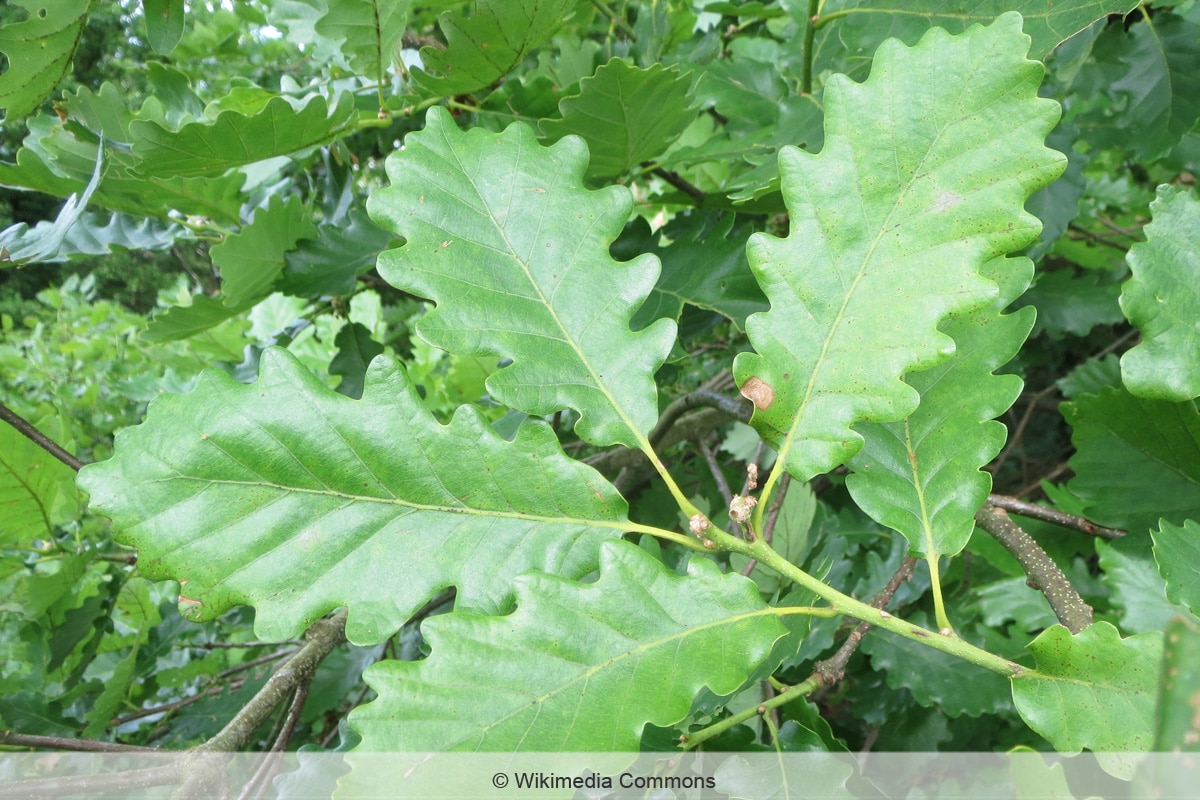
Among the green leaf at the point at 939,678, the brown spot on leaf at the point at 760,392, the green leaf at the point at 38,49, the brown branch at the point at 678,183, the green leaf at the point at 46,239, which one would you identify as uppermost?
the green leaf at the point at 38,49

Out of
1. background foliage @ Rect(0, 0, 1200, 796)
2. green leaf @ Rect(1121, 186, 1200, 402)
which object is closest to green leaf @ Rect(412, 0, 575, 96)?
background foliage @ Rect(0, 0, 1200, 796)

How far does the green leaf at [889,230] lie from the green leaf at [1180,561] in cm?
29

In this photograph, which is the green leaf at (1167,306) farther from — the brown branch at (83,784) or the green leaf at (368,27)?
the brown branch at (83,784)

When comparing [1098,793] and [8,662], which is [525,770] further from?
[8,662]

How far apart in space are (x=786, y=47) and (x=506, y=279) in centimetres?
94

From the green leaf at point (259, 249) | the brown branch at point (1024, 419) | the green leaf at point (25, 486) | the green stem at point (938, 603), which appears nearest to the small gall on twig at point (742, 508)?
the green stem at point (938, 603)

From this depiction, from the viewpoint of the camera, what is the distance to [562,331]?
599mm

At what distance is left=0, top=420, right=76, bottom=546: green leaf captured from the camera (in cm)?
98

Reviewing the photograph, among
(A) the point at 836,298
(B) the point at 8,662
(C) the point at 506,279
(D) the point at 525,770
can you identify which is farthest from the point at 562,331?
(B) the point at 8,662

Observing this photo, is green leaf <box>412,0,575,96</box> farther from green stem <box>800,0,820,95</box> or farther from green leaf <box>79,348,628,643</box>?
green leaf <box>79,348,628,643</box>

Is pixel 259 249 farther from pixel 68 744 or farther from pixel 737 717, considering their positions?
pixel 737 717

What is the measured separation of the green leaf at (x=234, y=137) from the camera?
2.36 feet

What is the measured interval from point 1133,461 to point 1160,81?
705mm

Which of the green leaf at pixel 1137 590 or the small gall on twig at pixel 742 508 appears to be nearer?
the small gall on twig at pixel 742 508
